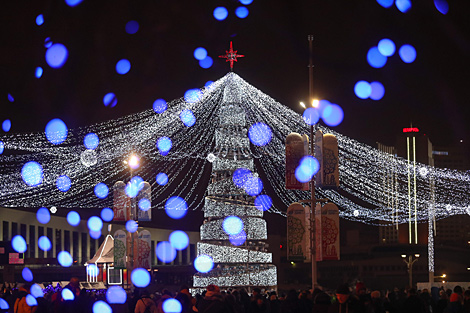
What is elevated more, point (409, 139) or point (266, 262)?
point (409, 139)

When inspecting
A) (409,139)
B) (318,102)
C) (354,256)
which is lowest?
(354,256)

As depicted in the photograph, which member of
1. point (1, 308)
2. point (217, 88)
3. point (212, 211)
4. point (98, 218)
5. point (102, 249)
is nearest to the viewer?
point (1, 308)

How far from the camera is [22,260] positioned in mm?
29172

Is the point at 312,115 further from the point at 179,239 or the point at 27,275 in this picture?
the point at 179,239

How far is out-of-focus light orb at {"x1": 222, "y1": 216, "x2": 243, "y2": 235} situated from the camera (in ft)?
107

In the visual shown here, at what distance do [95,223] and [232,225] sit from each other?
3033cm

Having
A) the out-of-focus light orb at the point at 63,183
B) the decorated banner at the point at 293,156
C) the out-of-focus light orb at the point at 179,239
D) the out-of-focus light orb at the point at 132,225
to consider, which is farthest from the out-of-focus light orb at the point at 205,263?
the out-of-focus light orb at the point at 179,239

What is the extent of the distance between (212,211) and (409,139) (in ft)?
383

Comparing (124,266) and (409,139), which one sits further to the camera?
(409,139)

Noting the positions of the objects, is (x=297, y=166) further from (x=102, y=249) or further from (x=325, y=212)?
(x=102, y=249)

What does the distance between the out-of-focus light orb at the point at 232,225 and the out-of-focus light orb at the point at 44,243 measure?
80.2 ft

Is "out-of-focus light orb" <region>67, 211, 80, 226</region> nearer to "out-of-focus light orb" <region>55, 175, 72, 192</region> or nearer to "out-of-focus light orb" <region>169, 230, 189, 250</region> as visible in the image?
"out-of-focus light orb" <region>169, 230, 189, 250</region>

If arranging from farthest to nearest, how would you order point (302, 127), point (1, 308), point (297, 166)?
point (302, 127)
point (297, 166)
point (1, 308)

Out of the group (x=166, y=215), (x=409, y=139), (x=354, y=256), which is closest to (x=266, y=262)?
(x=166, y=215)
